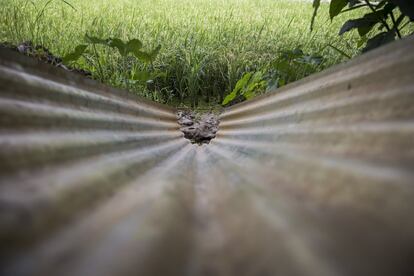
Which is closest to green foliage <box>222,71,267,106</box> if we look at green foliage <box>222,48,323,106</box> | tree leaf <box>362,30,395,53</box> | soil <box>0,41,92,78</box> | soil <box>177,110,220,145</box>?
green foliage <box>222,48,323,106</box>

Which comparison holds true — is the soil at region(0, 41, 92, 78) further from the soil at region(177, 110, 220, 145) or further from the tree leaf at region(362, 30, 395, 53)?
the tree leaf at region(362, 30, 395, 53)

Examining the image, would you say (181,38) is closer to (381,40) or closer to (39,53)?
(39,53)

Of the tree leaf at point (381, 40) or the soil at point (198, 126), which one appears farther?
the soil at point (198, 126)

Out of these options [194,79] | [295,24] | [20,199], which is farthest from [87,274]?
[295,24]

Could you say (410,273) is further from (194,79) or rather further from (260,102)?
(194,79)

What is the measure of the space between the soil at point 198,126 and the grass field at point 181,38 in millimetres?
377

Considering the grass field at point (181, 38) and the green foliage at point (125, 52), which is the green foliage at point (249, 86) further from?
the green foliage at point (125, 52)

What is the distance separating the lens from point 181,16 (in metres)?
4.55

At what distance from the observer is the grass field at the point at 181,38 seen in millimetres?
2850

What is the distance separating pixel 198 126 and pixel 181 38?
5.58ft

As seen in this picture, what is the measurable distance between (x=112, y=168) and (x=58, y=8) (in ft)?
14.2

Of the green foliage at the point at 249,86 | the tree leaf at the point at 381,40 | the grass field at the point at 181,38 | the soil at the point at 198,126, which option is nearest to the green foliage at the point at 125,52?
the grass field at the point at 181,38

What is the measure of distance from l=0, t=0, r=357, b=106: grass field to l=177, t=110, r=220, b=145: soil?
0.38m

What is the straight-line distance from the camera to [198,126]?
2111mm
